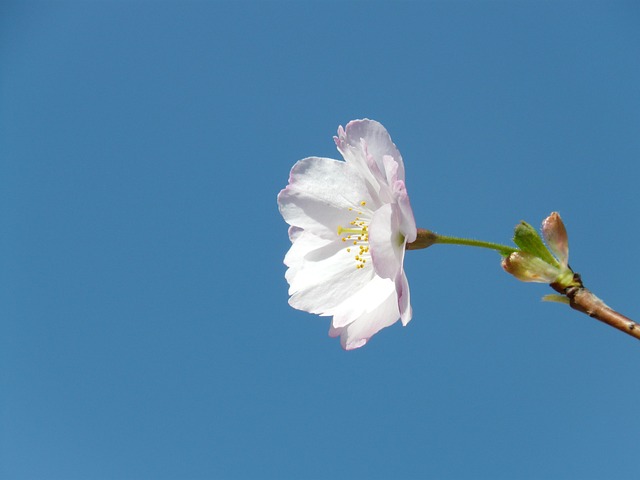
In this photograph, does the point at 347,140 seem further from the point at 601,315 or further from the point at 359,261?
the point at 601,315

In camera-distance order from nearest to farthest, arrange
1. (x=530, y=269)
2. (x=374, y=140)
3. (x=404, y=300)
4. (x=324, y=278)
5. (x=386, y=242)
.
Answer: (x=530, y=269), (x=404, y=300), (x=386, y=242), (x=374, y=140), (x=324, y=278)

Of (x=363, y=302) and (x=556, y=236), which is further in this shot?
(x=363, y=302)

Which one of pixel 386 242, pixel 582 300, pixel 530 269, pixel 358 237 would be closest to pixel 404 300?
pixel 386 242

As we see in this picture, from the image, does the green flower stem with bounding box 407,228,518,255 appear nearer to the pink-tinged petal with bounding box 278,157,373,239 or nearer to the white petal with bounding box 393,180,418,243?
the white petal with bounding box 393,180,418,243

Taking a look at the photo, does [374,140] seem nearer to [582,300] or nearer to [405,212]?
[405,212]

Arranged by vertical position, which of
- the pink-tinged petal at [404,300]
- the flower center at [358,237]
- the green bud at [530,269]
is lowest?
the green bud at [530,269]

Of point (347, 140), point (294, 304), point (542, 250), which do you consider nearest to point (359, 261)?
point (294, 304)

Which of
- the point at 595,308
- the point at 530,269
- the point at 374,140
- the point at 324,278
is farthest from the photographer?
the point at 324,278

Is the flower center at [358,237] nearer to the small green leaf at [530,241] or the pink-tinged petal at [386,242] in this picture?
the pink-tinged petal at [386,242]

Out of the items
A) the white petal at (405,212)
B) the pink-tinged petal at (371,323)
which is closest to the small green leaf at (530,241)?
the white petal at (405,212)
